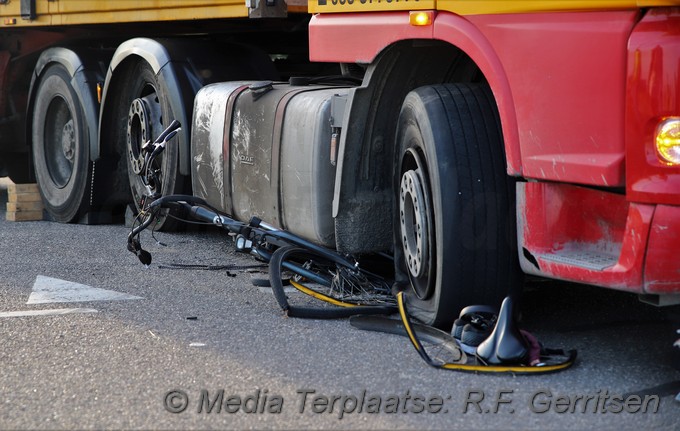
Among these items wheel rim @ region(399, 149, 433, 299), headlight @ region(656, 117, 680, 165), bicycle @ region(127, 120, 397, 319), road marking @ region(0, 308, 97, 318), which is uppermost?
headlight @ region(656, 117, 680, 165)

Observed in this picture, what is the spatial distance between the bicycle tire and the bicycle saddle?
1.00 m

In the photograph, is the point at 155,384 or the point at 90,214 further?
the point at 90,214

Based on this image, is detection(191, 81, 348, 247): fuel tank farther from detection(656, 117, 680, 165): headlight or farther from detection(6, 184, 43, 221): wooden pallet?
detection(6, 184, 43, 221): wooden pallet

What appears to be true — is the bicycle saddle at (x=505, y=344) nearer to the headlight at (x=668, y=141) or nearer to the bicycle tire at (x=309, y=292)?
the headlight at (x=668, y=141)

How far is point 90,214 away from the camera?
28.6 ft

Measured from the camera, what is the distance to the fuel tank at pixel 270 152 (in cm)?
566

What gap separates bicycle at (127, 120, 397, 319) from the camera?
5.23 meters

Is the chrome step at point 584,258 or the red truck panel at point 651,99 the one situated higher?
the red truck panel at point 651,99

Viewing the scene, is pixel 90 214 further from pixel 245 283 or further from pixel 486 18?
pixel 486 18

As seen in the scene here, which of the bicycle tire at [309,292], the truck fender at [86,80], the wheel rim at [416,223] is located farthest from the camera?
the truck fender at [86,80]

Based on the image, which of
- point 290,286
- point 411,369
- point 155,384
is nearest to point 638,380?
point 411,369

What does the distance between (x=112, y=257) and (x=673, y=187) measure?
4012 millimetres

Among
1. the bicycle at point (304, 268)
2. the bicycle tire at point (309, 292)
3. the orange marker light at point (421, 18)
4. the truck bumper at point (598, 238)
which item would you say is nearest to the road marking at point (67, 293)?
the bicycle at point (304, 268)

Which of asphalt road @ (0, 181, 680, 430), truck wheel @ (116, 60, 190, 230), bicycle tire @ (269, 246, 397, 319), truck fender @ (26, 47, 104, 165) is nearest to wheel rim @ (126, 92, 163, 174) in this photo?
truck wheel @ (116, 60, 190, 230)
